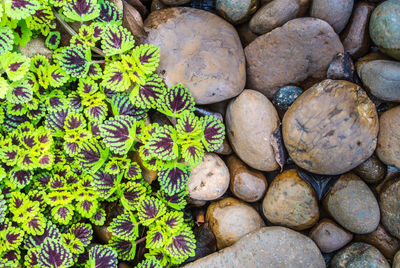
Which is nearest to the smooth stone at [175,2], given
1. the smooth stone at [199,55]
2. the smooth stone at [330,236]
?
the smooth stone at [199,55]

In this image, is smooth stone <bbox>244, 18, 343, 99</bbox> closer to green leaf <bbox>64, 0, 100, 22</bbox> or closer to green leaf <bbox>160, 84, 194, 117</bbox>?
green leaf <bbox>160, 84, 194, 117</bbox>

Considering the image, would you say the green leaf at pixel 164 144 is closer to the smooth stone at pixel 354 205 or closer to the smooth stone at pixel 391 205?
the smooth stone at pixel 354 205

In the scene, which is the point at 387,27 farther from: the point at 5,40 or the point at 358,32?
the point at 5,40

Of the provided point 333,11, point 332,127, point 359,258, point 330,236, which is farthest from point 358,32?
point 359,258

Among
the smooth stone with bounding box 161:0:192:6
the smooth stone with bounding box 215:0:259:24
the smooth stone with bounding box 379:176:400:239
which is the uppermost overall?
the smooth stone with bounding box 161:0:192:6

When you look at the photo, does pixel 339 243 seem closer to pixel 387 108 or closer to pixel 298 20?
pixel 387 108

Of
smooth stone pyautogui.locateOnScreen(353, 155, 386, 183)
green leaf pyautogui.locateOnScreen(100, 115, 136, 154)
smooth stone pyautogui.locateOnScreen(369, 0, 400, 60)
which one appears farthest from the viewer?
smooth stone pyautogui.locateOnScreen(353, 155, 386, 183)

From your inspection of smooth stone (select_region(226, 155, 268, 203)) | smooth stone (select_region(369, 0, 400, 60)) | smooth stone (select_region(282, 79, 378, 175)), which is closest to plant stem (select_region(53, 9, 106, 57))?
smooth stone (select_region(226, 155, 268, 203))
